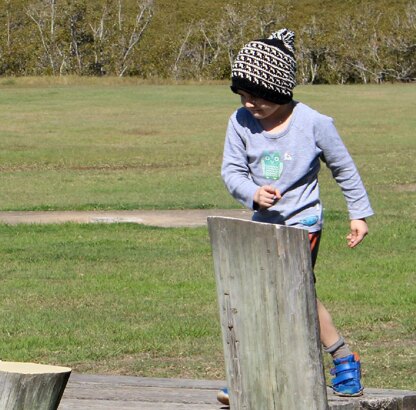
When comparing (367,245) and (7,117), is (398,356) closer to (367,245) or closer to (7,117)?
(367,245)

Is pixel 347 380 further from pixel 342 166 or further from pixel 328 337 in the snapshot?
pixel 342 166

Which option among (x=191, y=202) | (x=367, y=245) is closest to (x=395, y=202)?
(x=191, y=202)

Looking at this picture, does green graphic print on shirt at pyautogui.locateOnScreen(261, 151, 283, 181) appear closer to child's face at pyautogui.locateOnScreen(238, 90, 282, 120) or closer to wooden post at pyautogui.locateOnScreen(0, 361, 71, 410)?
child's face at pyautogui.locateOnScreen(238, 90, 282, 120)

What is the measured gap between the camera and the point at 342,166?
5.18 meters

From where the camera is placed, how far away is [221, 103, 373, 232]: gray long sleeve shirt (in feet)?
16.6

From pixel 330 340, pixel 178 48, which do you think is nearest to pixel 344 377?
pixel 330 340

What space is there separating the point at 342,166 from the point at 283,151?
1.00 ft

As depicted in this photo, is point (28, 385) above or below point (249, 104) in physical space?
below

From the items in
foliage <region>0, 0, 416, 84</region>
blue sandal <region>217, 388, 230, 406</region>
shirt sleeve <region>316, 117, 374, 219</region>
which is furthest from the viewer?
foliage <region>0, 0, 416, 84</region>

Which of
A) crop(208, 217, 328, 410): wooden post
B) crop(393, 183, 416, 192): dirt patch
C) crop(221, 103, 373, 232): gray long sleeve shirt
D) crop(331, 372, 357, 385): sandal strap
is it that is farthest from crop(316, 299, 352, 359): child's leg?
crop(393, 183, 416, 192): dirt patch

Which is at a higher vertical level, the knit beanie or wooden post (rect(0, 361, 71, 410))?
the knit beanie

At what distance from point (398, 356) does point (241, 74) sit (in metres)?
3.00

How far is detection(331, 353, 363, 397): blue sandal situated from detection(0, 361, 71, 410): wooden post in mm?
1696

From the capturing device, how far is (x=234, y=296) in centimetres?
368
